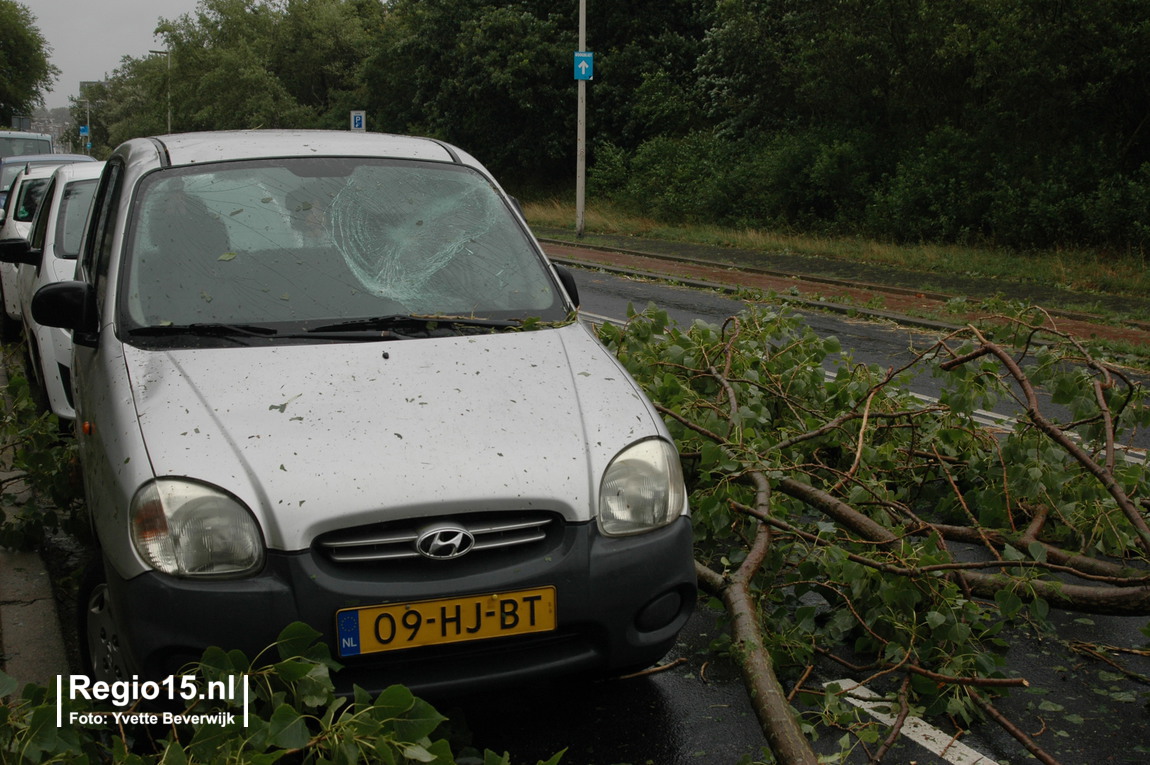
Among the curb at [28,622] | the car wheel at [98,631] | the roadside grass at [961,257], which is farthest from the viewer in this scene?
the roadside grass at [961,257]

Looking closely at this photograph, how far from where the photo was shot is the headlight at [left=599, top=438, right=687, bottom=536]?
3248mm

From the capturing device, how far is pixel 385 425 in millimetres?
3301

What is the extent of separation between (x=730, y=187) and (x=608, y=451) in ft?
83.9

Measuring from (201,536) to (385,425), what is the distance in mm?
612

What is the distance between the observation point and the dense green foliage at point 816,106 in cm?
1938

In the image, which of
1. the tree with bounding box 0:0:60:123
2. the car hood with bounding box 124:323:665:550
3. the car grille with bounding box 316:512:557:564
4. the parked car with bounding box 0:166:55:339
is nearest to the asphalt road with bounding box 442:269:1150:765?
the car grille with bounding box 316:512:557:564

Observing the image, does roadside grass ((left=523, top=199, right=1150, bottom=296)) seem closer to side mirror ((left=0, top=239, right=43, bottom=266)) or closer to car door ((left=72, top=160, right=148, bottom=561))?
side mirror ((left=0, top=239, right=43, bottom=266))

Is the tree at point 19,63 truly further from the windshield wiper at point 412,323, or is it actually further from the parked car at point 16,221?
the windshield wiper at point 412,323

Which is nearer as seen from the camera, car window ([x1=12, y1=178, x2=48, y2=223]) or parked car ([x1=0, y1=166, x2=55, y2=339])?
parked car ([x1=0, y1=166, x2=55, y2=339])

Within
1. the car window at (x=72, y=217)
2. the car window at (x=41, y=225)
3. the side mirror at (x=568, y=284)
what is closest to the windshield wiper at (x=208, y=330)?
the side mirror at (x=568, y=284)

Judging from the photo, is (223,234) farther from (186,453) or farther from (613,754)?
(613,754)

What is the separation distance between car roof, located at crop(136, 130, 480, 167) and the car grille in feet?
7.27

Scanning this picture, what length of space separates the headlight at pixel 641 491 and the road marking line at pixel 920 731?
0.79 meters

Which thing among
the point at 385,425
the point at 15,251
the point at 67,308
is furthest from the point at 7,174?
the point at 385,425
